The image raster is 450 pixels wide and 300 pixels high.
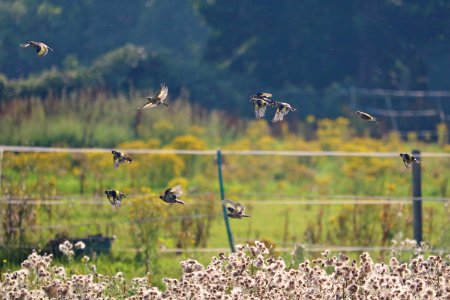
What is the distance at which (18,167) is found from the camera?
44.2 ft

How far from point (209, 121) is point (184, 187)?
1016 centimetres

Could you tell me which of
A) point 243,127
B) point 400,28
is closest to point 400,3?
point 400,28

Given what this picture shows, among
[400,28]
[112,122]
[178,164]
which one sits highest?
[400,28]

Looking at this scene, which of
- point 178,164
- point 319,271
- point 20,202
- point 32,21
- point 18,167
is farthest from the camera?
point 32,21

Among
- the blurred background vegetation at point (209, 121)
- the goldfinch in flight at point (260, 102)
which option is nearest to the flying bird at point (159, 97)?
the goldfinch in flight at point (260, 102)

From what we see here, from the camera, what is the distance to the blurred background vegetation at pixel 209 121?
501 inches

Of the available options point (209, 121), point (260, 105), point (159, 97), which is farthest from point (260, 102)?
point (209, 121)

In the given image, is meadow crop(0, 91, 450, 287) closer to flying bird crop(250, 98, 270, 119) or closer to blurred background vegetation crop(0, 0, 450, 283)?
blurred background vegetation crop(0, 0, 450, 283)

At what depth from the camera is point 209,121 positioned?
2442 centimetres

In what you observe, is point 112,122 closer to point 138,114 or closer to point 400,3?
point 138,114

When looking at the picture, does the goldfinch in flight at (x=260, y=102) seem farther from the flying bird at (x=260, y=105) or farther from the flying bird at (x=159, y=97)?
the flying bird at (x=159, y=97)

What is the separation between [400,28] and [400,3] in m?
0.80

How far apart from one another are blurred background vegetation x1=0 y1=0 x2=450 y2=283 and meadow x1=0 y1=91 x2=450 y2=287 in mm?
38

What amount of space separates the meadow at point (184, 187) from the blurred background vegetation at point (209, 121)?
4 cm
